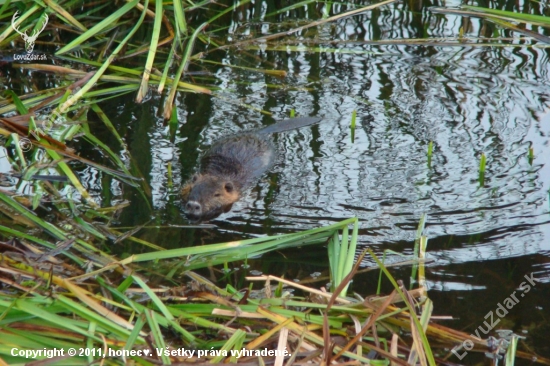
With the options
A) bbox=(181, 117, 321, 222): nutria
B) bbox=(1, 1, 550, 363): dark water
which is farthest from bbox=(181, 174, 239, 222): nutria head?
bbox=(1, 1, 550, 363): dark water

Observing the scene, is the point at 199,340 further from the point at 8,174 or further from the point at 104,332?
the point at 8,174

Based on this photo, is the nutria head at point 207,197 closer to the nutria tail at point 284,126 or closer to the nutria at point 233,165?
the nutria at point 233,165

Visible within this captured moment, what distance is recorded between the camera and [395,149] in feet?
16.8

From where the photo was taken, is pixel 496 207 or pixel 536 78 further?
pixel 536 78

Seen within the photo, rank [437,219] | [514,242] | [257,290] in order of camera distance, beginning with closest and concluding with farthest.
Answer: [257,290] < [514,242] < [437,219]

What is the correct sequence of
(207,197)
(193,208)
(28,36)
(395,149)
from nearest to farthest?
1. (193,208)
2. (207,197)
3. (395,149)
4. (28,36)

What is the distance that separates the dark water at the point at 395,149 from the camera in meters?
3.78

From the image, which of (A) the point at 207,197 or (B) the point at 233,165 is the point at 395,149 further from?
(A) the point at 207,197

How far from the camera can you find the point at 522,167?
478cm

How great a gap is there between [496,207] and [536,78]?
2095mm

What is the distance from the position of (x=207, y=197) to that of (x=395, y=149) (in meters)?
1.46

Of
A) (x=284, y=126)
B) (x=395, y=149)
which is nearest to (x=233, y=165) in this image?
(x=284, y=126)

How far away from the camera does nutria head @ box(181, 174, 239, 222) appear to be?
451 centimetres

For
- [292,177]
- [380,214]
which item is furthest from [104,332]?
[292,177]
